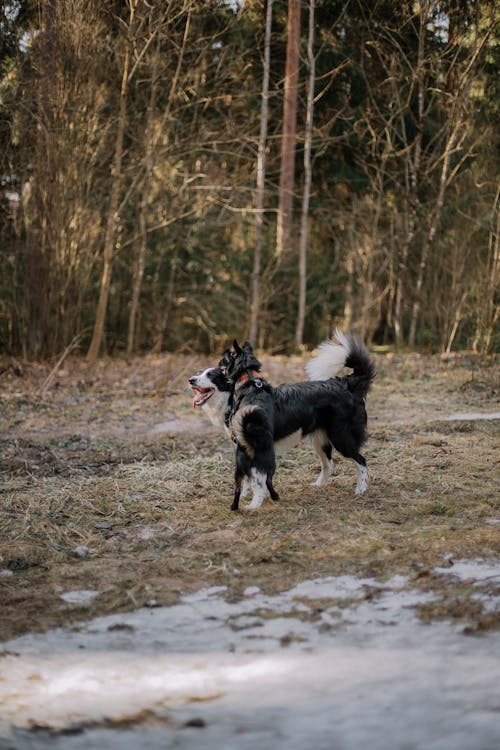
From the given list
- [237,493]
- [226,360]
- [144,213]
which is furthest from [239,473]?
[144,213]

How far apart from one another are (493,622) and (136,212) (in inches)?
523

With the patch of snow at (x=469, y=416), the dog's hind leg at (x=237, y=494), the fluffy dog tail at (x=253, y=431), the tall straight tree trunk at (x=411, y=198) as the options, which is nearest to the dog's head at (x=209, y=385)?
the fluffy dog tail at (x=253, y=431)

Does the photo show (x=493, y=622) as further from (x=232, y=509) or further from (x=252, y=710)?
(x=232, y=509)

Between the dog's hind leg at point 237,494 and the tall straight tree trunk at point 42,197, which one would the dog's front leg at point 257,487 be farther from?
the tall straight tree trunk at point 42,197

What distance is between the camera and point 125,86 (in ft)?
42.1

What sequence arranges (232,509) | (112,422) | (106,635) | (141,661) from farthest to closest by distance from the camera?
(112,422)
(232,509)
(106,635)
(141,661)

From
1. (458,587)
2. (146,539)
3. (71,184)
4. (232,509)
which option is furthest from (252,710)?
(71,184)

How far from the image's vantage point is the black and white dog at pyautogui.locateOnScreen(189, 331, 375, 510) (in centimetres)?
539

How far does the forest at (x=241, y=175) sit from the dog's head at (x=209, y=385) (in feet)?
26.4

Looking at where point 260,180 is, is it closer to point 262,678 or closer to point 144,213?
point 144,213

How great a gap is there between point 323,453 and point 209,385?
105cm

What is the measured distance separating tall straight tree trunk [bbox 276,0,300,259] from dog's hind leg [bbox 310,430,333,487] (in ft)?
34.8

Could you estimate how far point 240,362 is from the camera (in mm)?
5734

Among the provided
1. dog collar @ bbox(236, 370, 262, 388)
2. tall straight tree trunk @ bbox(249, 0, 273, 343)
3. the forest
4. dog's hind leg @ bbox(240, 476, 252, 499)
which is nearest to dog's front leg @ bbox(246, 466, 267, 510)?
dog's hind leg @ bbox(240, 476, 252, 499)
